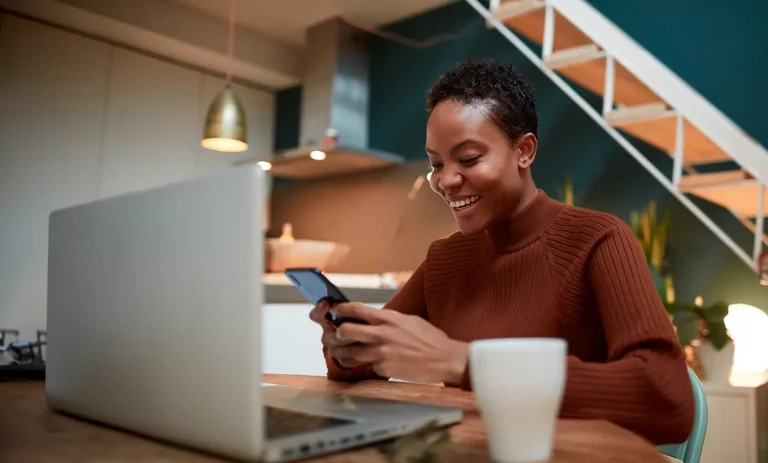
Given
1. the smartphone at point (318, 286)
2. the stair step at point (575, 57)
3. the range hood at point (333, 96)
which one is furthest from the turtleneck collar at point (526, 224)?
the range hood at point (333, 96)

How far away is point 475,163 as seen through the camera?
983mm

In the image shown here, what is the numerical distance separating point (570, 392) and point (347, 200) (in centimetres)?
318

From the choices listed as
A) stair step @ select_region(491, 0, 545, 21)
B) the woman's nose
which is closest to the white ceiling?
stair step @ select_region(491, 0, 545, 21)

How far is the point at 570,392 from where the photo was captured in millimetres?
667

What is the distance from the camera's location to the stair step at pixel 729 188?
2076mm

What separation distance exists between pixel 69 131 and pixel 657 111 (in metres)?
3.13

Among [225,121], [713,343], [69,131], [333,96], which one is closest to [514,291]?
[713,343]

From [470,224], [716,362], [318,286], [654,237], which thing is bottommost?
→ [716,362]

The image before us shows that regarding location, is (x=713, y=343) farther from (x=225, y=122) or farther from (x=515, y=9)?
(x=225, y=122)

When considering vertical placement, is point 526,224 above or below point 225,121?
below

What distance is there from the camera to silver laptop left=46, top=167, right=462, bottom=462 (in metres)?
0.42

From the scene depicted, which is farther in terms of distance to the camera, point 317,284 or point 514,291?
point 514,291

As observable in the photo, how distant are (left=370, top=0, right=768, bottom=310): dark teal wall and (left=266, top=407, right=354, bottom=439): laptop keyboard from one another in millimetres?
2389

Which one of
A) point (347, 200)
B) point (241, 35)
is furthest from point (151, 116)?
point (347, 200)
